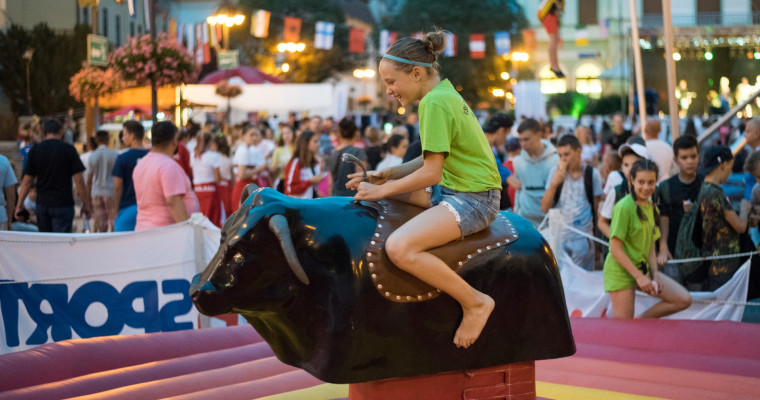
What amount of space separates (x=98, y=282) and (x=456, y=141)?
137 inches

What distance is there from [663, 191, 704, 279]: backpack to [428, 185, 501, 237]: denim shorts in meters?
3.65

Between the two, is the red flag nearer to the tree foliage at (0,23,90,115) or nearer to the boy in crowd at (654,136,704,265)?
the tree foliage at (0,23,90,115)

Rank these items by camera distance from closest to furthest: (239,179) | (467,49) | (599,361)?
(599,361)
(239,179)
(467,49)

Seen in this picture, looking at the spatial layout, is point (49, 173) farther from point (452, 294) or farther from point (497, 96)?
point (497, 96)

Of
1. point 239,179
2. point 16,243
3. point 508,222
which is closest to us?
point 508,222

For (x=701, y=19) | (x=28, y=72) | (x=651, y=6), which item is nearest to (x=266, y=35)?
(x=28, y=72)

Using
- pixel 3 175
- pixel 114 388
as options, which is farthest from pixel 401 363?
pixel 3 175

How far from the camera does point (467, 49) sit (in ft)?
181

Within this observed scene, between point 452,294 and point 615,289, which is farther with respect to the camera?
point 615,289

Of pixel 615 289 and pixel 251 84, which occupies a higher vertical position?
pixel 251 84

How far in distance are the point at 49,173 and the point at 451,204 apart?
22.7 feet

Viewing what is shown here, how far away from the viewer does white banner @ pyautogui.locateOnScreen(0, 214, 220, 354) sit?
5930mm

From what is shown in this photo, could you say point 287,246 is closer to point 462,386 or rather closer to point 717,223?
point 462,386

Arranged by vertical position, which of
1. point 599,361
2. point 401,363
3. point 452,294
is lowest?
point 599,361
